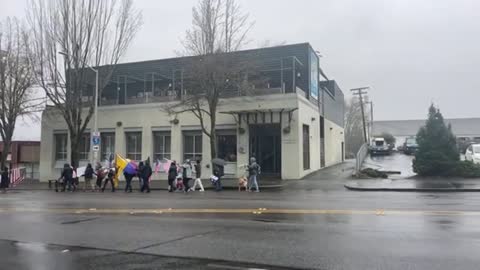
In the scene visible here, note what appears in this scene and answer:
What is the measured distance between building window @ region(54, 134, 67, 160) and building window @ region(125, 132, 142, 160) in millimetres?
6381

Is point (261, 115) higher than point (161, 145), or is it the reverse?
point (261, 115)

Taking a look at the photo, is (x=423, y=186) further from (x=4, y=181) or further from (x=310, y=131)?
(x=4, y=181)

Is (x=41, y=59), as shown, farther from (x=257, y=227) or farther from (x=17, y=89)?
(x=257, y=227)

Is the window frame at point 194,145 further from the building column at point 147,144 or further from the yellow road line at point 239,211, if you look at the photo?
the yellow road line at point 239,211

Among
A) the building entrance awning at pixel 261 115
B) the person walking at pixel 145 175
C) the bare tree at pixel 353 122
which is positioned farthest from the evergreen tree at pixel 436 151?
the bare tree at pixel 353 122

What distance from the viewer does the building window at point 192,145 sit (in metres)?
31.6

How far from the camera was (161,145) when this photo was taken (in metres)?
33.2

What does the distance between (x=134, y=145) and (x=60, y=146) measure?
753cm

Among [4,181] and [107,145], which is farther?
[107,145]

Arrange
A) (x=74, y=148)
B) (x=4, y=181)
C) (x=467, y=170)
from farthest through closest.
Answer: (x=74, y=148) < (x=4, y=181) < (x=467, y=170)

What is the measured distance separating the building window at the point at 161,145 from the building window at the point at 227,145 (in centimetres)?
419

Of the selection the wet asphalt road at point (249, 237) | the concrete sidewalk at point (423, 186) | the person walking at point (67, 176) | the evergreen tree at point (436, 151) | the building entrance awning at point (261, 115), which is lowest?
the wet asphalt road at point (249, 237)

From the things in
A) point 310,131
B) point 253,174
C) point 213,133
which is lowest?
point 253,174

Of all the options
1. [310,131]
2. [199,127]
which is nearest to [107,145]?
[199,127]
